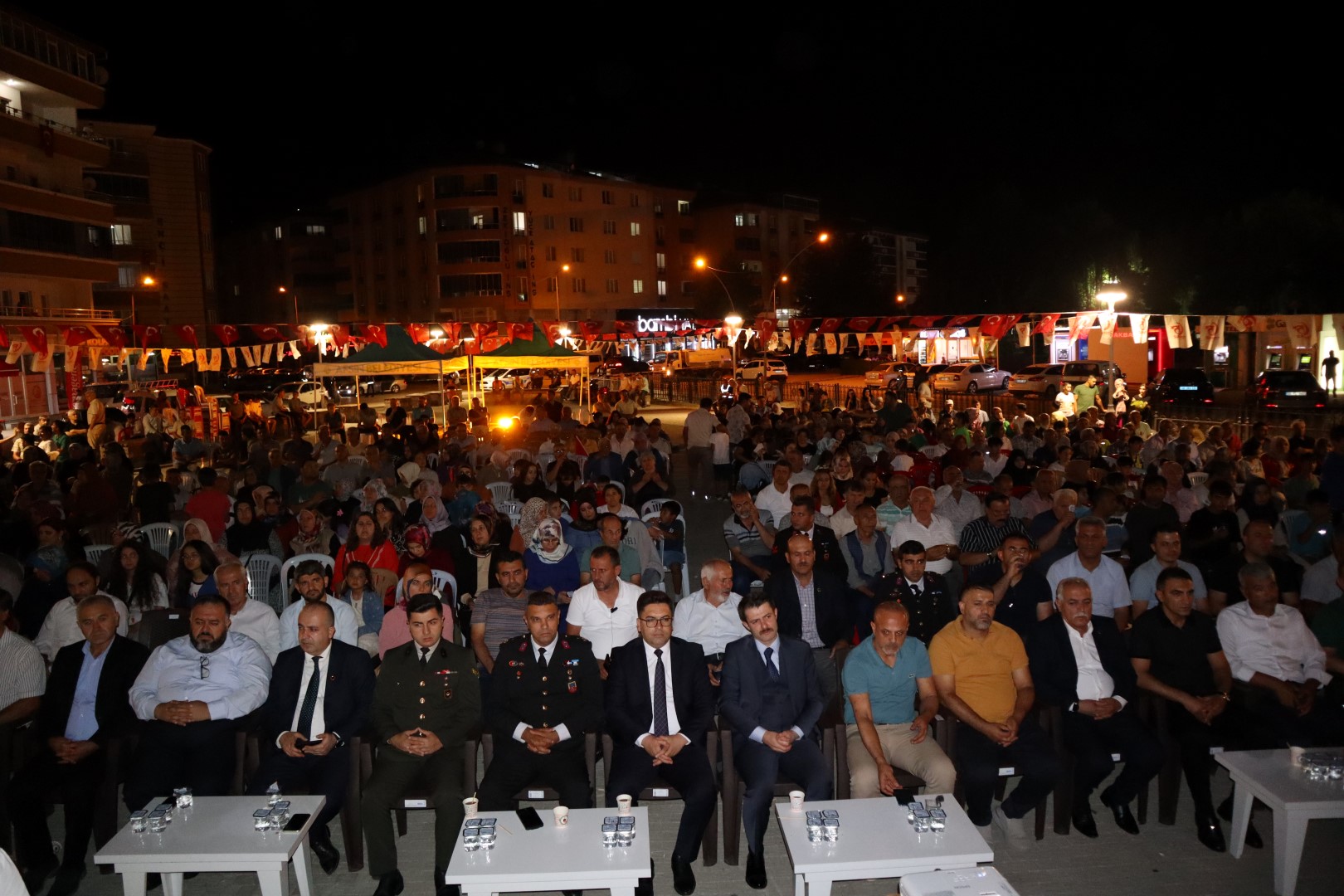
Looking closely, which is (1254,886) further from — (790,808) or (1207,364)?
(1207,364)

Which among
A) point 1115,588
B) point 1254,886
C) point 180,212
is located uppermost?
point 180,212

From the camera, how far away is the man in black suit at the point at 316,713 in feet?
16.2

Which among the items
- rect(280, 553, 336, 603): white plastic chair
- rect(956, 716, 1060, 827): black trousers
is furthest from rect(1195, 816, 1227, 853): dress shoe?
rect(280, 553, 336, 603): white plastic chair

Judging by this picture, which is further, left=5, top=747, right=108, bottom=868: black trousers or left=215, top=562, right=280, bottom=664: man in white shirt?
left=215, top=562, right=280, bottom=664: man in white shirt

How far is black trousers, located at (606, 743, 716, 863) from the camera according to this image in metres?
4.76

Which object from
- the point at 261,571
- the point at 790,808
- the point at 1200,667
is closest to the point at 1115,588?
the point at 1200,667

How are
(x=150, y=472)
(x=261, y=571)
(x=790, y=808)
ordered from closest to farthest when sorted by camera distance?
(x=790, y=808) < (x=261, y=571) < (x=150, y=472)

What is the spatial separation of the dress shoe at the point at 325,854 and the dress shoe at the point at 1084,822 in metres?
3.94

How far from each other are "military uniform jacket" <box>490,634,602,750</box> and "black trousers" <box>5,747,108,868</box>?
6.96ft

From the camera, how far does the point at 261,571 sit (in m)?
7.83

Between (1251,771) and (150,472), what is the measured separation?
10.1 metres

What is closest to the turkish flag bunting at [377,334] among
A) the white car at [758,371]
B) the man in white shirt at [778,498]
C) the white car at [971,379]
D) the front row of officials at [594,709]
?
the man in white shirt at [778,498]

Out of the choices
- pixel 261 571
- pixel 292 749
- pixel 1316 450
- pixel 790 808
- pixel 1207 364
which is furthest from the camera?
pixel 1207 364

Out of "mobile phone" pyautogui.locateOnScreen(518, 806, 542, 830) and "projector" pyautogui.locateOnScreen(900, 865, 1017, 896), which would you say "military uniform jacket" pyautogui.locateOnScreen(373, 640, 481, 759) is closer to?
"mobile phone" pyautogui.locateOnScreen(518, 806, 542, 830)
